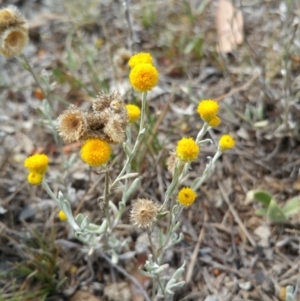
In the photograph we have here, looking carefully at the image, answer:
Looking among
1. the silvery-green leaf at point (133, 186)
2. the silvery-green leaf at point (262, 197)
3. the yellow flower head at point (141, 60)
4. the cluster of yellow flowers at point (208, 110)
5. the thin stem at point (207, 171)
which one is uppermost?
the yellow flower head at point (141, 60)

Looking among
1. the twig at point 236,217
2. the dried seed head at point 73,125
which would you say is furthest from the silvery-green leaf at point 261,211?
the dried seed head at point 73,125

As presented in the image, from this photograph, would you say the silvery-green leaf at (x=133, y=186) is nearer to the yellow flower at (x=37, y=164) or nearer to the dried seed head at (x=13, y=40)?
the yellow flower at (x=37, y=164)

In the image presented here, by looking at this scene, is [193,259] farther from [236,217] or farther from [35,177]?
[35,177]

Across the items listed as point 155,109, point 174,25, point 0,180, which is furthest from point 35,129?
point 174,25

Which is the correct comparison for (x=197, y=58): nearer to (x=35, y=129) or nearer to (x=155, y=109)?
(x=155, y=109)

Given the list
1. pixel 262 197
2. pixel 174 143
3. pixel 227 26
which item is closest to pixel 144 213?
pixel 262 197

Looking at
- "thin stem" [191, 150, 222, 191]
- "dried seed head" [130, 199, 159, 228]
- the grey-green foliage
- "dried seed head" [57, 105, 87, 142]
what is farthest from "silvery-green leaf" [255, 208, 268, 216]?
"dried seed head" [57, 105, 87, 142]

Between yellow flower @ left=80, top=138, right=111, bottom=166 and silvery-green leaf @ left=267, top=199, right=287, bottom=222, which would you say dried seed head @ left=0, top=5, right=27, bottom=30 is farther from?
silvery-green leaf @ left=267, top=199, right=287, bottom=222
